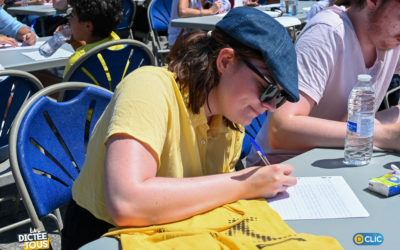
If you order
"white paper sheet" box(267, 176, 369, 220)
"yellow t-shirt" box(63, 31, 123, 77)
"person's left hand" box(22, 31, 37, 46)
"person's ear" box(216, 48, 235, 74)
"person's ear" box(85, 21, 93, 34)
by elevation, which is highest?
"person's ear" box(216, 48, 235, 74)

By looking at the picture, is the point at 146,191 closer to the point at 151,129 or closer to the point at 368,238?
the point at 151,129

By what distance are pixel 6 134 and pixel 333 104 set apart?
1.62 meters

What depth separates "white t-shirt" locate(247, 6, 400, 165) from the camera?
6.03ft

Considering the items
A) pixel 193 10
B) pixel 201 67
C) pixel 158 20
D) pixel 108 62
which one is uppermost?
pixel 201 67

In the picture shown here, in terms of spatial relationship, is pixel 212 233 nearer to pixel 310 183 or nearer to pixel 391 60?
pixel 310 183

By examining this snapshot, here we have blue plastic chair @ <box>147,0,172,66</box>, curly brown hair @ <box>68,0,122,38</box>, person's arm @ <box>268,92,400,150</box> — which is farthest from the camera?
blue plastic chair @ <box>147,0,172,66</box>

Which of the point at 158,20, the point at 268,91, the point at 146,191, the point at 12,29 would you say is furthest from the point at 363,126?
the point at 158,20

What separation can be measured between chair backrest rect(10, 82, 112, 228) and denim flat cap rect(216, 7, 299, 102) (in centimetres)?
69

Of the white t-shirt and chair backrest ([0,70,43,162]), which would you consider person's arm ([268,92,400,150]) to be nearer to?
the white t-shirt

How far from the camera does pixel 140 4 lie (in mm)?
8000

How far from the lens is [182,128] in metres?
Answer: 1.41

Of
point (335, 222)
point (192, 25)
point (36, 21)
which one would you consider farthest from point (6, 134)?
point (36, 21)

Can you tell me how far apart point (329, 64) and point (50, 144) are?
1139mm

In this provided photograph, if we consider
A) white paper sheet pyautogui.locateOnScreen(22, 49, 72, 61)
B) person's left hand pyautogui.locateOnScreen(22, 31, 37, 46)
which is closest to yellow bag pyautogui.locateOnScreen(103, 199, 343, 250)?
white paper sheet pyautogui.locateOnScreen(22, 49, 72, 61)
